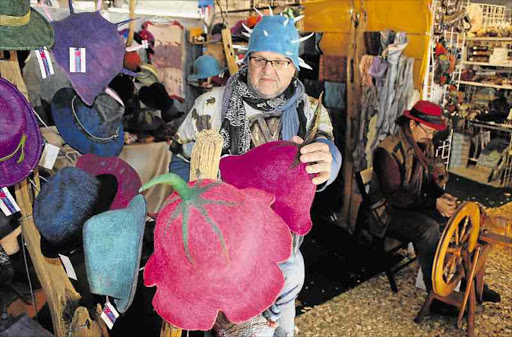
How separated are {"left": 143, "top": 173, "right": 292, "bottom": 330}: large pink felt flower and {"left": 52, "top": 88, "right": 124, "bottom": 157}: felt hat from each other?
3.45 feet

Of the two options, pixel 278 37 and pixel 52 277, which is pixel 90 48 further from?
pixel 52 277

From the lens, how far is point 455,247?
2.41 meters

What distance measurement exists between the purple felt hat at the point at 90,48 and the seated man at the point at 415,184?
83.2 inches

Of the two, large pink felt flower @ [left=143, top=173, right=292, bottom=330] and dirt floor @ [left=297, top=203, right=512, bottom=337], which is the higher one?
large pink felt flower @ [left=143, top=173, right=292, bottom=330]

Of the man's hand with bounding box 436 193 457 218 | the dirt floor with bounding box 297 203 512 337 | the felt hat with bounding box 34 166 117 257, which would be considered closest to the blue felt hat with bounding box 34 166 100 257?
the felt hat with bounding box 34 166 117 257

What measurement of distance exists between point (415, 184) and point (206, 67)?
255 cm

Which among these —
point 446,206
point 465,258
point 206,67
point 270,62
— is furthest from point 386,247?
point 206,67

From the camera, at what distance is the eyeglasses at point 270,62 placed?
1.35m

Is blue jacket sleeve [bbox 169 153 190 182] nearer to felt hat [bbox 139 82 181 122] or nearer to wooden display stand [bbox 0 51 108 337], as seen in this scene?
wooden display stand [bbox 0 51 108 337]

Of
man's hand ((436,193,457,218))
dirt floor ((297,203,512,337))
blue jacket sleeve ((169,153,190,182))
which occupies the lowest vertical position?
dirt floor ((297,203,512,337))

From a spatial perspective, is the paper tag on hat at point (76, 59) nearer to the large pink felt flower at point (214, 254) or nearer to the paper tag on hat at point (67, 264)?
the paper tag on hat at point (67, 264)

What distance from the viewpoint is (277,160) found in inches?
30.1

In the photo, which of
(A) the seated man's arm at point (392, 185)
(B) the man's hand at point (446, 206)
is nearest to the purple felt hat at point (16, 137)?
(A) the seated man's arm at point (392, 185)

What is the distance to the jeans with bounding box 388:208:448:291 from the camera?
2.91m
